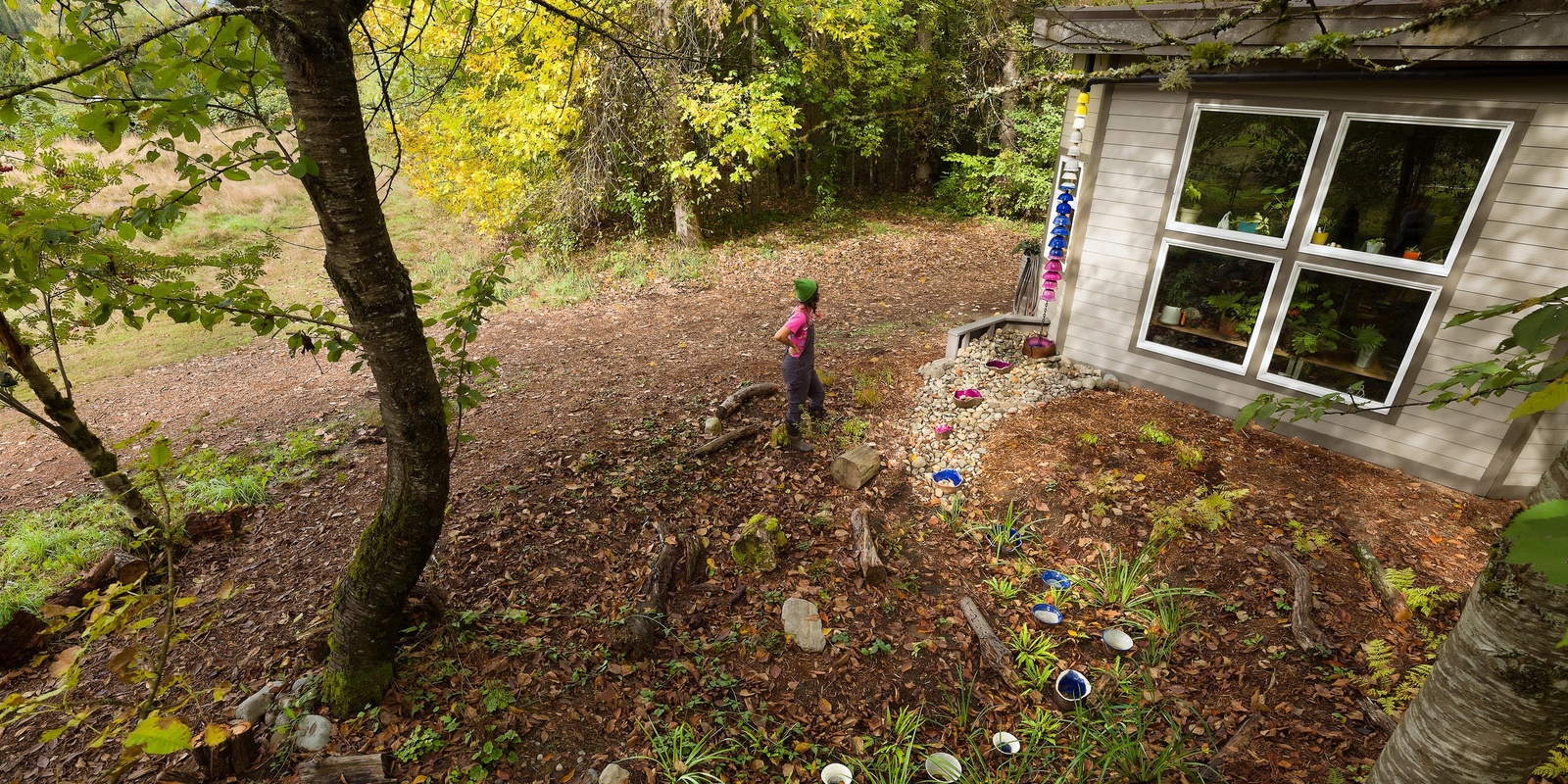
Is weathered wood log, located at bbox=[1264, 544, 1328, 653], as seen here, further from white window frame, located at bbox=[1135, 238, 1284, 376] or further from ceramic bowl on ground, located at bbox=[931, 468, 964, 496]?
white window frame, located at bbox=[1135, 238, 1284, 376]

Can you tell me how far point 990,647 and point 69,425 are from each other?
702cm

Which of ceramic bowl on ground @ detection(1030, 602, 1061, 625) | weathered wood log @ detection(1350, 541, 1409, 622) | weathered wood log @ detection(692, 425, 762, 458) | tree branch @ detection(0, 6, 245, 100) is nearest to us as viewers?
tree branch @ detection(0, 6, 245, 100)

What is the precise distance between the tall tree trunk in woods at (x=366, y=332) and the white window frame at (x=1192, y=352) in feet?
22.9

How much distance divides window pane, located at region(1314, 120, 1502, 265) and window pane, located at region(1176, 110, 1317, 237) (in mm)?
332

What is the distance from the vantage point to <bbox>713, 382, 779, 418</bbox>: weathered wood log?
6.97m

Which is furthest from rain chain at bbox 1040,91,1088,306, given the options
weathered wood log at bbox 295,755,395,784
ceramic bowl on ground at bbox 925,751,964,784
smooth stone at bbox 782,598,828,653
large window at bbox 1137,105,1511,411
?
weathered wood log at bbox 295,755,395,784

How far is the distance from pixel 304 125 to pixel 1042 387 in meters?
6.89

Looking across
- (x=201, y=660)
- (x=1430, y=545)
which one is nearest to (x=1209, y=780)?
(x=1430, y=545)

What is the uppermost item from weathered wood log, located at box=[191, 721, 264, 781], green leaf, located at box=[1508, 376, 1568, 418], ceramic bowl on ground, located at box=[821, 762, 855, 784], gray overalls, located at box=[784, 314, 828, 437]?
green leaf, located at box=[1508, 376, 1568, 418]

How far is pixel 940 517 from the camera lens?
5566 millimetres

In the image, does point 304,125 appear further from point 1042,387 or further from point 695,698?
point 1042,387

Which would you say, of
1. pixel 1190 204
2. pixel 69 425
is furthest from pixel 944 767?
pixel 69 425

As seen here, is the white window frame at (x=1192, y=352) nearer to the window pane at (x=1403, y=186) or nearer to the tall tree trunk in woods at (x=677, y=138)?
the window pane at (x=1403, y=186)

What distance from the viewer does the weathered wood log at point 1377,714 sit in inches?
137
